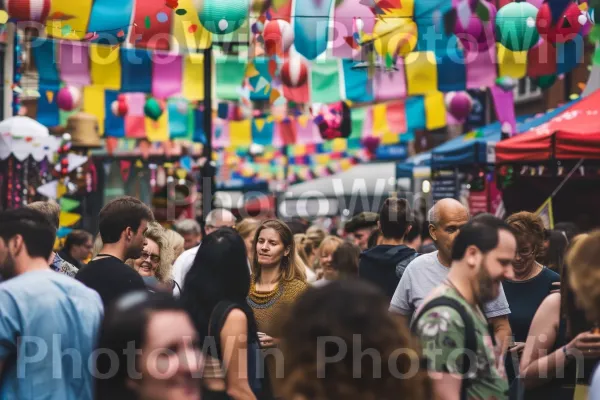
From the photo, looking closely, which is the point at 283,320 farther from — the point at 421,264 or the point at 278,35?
the point at 278,35

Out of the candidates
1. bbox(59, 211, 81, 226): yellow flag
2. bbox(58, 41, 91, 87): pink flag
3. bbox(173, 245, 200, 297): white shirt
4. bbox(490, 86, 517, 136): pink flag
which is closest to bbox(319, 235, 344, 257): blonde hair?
bbox(173, 245, 200, 297): white shirt

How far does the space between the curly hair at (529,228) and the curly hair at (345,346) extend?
376cm

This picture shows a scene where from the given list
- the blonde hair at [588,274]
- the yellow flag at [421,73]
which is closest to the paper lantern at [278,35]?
the yellow flag at [421,73]

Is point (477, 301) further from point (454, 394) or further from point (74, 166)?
point (74, 166)

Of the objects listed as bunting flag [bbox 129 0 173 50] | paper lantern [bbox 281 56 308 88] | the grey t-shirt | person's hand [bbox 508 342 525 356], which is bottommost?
person's hand [bbox 508 342 525 356]

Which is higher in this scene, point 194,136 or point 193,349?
point 194,136

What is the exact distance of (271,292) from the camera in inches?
256

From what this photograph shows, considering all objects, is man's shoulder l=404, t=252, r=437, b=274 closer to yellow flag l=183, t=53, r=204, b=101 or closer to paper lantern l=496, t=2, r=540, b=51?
paper lantern l=496, t=2, r=540, b=51

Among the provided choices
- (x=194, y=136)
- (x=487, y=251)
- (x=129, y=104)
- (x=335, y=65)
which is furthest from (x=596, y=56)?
(x=194, y=136)

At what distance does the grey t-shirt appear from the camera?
6023 mm

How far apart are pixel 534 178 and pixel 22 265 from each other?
882 cm

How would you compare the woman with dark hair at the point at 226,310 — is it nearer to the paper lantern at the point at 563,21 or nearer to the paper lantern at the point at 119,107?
the paper lantern at the point at 563,21

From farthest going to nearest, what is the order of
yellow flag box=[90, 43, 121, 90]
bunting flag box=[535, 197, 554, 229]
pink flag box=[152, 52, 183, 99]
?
1. pink flag box=[152, 52, 183, 99]
2. yellow flag box=[90, 43, 121, 90]
3. bunting flag box=[535, 197, 554, 229]

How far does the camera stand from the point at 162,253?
7254 millimetres
